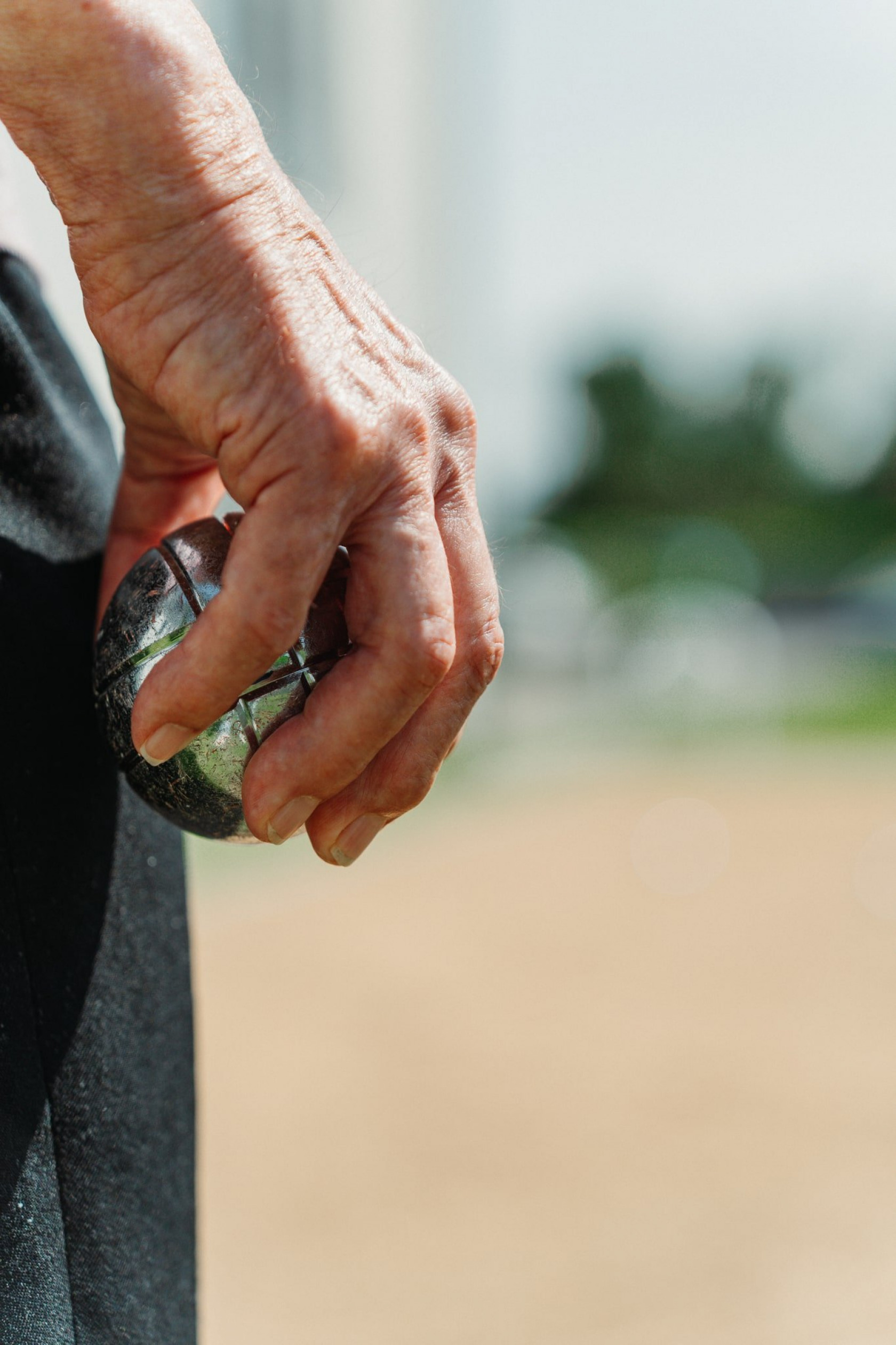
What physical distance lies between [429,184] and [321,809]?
15040 millimetres

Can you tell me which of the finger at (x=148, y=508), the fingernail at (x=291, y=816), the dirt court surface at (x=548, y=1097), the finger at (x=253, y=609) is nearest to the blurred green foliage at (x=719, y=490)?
the dirt court surface at (x=548, y=1097)

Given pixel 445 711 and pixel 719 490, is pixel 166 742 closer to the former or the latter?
pixel 445 711

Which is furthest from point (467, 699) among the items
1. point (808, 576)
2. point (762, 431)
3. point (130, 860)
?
point (762, 431)

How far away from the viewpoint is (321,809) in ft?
4.09

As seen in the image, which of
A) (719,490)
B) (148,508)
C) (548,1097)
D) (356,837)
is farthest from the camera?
(719,490)

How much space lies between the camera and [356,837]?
126 centimetres

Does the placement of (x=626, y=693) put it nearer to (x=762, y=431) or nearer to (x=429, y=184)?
(x=429, y=184)

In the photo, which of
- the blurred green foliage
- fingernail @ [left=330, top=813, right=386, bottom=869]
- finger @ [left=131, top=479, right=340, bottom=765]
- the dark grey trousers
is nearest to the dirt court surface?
the dark grey trousers

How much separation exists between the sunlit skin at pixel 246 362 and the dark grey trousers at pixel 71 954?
0.25 meters

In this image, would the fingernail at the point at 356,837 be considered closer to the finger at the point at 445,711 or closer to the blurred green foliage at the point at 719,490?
the finger at the point at 445,711

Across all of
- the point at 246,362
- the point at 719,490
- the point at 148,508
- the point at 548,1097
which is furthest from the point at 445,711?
the point at 719,490

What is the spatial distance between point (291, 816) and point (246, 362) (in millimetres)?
A: 414

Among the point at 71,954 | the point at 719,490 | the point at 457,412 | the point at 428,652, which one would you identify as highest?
the point at 457,412

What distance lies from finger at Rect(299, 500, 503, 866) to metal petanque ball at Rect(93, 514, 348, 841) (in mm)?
101
